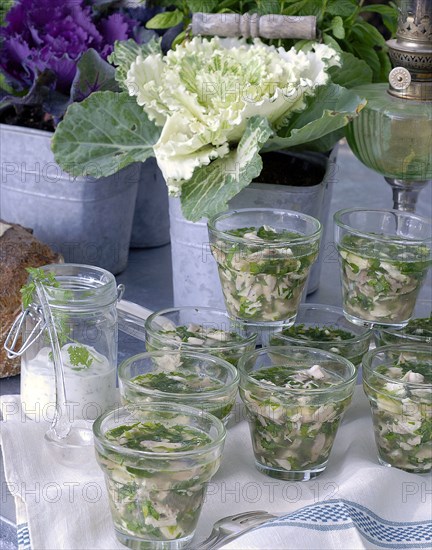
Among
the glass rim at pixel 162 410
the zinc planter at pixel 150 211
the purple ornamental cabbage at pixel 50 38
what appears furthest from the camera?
the zinc planter at pixel 150 211

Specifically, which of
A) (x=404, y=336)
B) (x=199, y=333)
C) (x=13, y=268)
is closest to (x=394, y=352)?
(x=404, y=336)

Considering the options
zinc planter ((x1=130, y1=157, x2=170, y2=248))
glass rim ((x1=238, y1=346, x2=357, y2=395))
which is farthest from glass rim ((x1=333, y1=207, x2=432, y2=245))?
zinc planter ((x1=130, y1=157, x2=170, y2=248))

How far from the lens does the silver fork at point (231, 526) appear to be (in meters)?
0.74

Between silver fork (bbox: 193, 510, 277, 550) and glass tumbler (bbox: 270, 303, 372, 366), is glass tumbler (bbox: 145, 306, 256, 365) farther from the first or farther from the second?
silver fork (bbox: 193, 510, 277, 550)

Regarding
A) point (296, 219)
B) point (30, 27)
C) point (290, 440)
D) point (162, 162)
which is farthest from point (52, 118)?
point (290, 440)

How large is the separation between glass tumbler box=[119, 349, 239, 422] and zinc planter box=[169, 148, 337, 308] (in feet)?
0.75

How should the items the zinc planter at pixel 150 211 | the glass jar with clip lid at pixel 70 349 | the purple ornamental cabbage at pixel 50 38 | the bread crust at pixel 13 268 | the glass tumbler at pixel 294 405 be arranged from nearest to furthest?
the glass tumbler at pixel 294 405, the glass jar with clip lid at pixel 70 349, the bread crust at pixel 13 268, the purple ornamental cabbage at pixel 50 38, the zinc planter at pixel 150 211

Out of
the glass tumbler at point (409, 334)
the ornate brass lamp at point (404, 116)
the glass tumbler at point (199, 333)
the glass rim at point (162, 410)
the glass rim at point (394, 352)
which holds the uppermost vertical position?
the ornate brass lamp at point (404, 116)

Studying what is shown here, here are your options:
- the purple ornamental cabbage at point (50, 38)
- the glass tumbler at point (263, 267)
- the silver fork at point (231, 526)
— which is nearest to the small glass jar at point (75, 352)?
the glass tumbler at point (263, 267)

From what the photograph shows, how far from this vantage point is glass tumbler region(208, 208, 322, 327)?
35.2 inches

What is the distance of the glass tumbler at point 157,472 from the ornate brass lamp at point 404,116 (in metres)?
0.44

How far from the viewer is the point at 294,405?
2.63 feet

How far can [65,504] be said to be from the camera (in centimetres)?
77

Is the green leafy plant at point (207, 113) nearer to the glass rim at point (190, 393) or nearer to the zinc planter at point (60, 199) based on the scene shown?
the zinc planter at point (60, 199)
